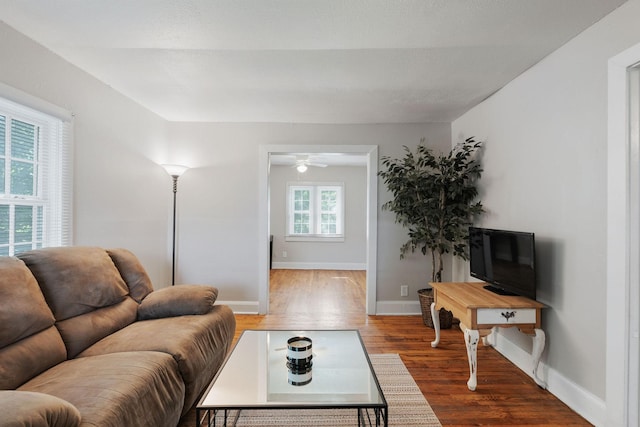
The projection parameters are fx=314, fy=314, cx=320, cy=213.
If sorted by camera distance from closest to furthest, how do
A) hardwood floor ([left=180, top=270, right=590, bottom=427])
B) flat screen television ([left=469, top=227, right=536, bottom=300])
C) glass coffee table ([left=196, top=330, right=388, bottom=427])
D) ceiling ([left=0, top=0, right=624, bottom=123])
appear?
glass coffee table ([left=196, top=330, right=388, bottom=427]) < ceiling ([left=0, top=0, right=624, bottom=123]) < hardwood floor ([left=180, top=270, right=590, bottom=427]) < flat screen television ([left=469, top=227, right=536, bottom=300])

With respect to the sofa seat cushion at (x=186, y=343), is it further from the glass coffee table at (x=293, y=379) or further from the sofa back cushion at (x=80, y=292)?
the glass coffee table at (x=293, y=379)

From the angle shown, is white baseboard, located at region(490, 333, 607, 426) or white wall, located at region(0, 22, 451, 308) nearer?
white baseboard, located at region(490, 333, 607, 426)

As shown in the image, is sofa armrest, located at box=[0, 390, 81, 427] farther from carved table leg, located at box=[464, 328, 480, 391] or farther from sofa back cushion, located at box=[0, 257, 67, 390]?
carved table leg, located at box=[464, 328, 480, 391]

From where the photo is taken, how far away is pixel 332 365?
178 cm

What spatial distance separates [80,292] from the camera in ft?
6.36

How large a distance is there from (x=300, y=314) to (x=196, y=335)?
84.3 inches

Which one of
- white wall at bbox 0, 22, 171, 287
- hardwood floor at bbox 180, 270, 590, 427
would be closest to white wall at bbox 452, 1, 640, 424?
hardwood floor at bbox 180, 270, 590, 427

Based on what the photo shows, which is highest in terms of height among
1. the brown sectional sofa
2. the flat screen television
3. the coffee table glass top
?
the flat screen television

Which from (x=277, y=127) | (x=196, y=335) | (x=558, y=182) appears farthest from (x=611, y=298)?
(x=277, y=127)

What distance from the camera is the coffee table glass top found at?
4.64 ft

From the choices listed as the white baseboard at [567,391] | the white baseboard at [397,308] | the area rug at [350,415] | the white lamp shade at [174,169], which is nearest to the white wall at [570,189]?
the white baseboard at [567,391]

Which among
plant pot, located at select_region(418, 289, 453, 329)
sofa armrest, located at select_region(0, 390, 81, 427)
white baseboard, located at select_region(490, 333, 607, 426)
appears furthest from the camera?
plant pot, located at select_region(418, 289, 453, 329)

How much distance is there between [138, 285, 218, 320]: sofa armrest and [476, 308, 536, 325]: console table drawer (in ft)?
6.70

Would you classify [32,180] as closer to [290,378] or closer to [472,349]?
[290,378]
